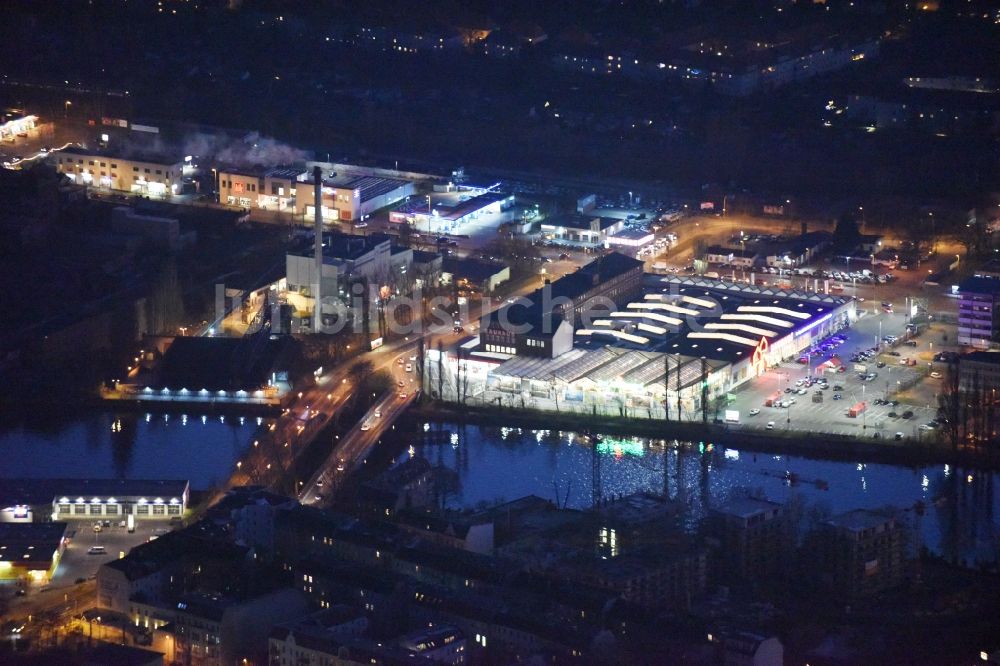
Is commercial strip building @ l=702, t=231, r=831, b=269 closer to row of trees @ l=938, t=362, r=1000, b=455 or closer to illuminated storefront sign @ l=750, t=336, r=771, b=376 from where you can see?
illuminated storefront sign @ l=750, t=336, r=771, b=376

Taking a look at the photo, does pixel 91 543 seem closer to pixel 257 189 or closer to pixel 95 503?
pixel 95 503

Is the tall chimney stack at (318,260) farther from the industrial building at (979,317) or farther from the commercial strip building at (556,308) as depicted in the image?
the industrial building at (979,317)

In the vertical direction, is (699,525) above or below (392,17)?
below

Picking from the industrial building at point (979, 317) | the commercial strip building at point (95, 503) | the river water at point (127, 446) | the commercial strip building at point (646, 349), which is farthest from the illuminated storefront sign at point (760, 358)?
the commercial strip building at point (95, 503)

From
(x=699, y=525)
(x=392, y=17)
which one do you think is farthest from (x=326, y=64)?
(x=699, y=525)

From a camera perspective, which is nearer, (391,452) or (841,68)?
(391,452)

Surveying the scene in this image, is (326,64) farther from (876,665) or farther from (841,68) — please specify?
(876,665)
